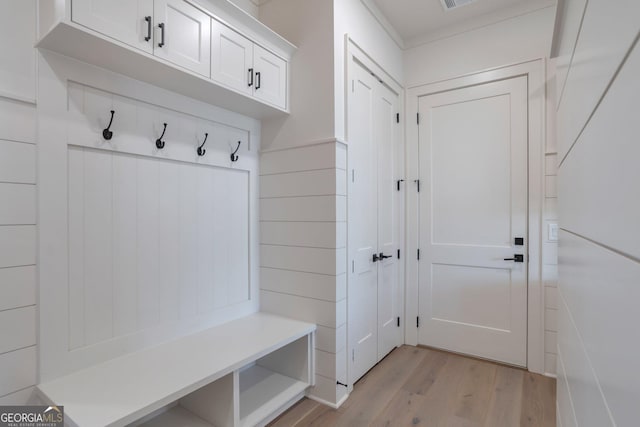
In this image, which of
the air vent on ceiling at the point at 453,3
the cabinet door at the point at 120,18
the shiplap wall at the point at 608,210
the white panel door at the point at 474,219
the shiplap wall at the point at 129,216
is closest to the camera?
the shiplap wall at the point at 608,210

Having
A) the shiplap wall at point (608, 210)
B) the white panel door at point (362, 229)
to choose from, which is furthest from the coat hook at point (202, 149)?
the shiplap wall at point (608, 210)

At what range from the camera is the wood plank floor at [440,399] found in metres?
1.96

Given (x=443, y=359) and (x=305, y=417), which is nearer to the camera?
(x=305, y=417)

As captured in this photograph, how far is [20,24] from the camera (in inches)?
52.8

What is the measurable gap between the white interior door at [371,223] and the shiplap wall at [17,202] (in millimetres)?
1673

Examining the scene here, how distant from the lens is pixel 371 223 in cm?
259

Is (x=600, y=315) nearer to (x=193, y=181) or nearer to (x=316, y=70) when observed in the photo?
(x=193, y=181)

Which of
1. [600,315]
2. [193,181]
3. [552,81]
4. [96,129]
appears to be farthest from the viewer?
[552,81]

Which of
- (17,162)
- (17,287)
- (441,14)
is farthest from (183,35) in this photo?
(441,14)

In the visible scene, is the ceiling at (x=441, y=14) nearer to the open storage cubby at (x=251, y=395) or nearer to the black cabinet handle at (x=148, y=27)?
the black cabinet handle at (x=148, y=27)

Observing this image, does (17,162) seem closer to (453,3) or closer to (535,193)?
(453,3)

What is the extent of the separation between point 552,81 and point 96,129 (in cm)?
302

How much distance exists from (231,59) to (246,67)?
0.11 meters

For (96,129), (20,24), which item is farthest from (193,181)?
(20,24)
